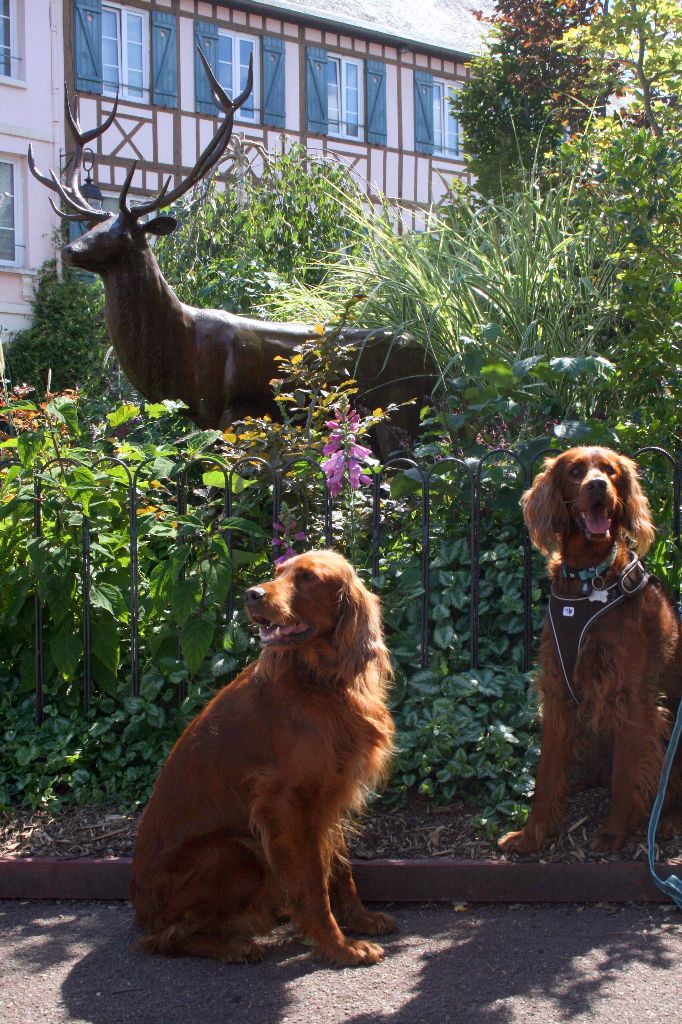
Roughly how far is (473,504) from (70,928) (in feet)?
7.34

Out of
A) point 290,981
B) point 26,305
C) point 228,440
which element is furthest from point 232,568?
point 26,305

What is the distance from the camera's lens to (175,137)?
1798cm

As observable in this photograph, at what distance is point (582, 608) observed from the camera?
354cm

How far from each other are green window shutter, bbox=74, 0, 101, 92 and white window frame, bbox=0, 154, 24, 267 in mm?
1731

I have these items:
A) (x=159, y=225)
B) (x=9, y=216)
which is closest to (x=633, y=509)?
(x=159, y=225)

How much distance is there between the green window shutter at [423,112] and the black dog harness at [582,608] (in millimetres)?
18629

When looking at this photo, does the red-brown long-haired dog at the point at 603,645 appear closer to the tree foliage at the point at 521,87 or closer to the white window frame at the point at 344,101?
the tree foliage at the point at 521,87

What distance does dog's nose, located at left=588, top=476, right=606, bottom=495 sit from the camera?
3447 millimetres

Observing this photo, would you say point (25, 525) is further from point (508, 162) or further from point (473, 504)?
point (508, 162)

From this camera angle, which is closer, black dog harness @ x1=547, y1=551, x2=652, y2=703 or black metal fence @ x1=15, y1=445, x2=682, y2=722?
black dog harness @ x1=547, y1=551, x2=652, y2=703

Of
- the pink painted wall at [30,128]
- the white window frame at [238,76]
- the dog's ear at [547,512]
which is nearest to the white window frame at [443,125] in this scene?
the white window frame at [238,76]

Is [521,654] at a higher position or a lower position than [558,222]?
lower

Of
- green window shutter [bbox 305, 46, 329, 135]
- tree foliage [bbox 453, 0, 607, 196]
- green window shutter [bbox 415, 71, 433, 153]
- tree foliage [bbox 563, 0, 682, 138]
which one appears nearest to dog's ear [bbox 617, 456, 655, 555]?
tree foliage [bbox 563, 0, 682, 138]

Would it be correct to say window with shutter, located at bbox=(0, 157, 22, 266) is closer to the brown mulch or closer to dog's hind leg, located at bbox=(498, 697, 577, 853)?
the brown mulch
